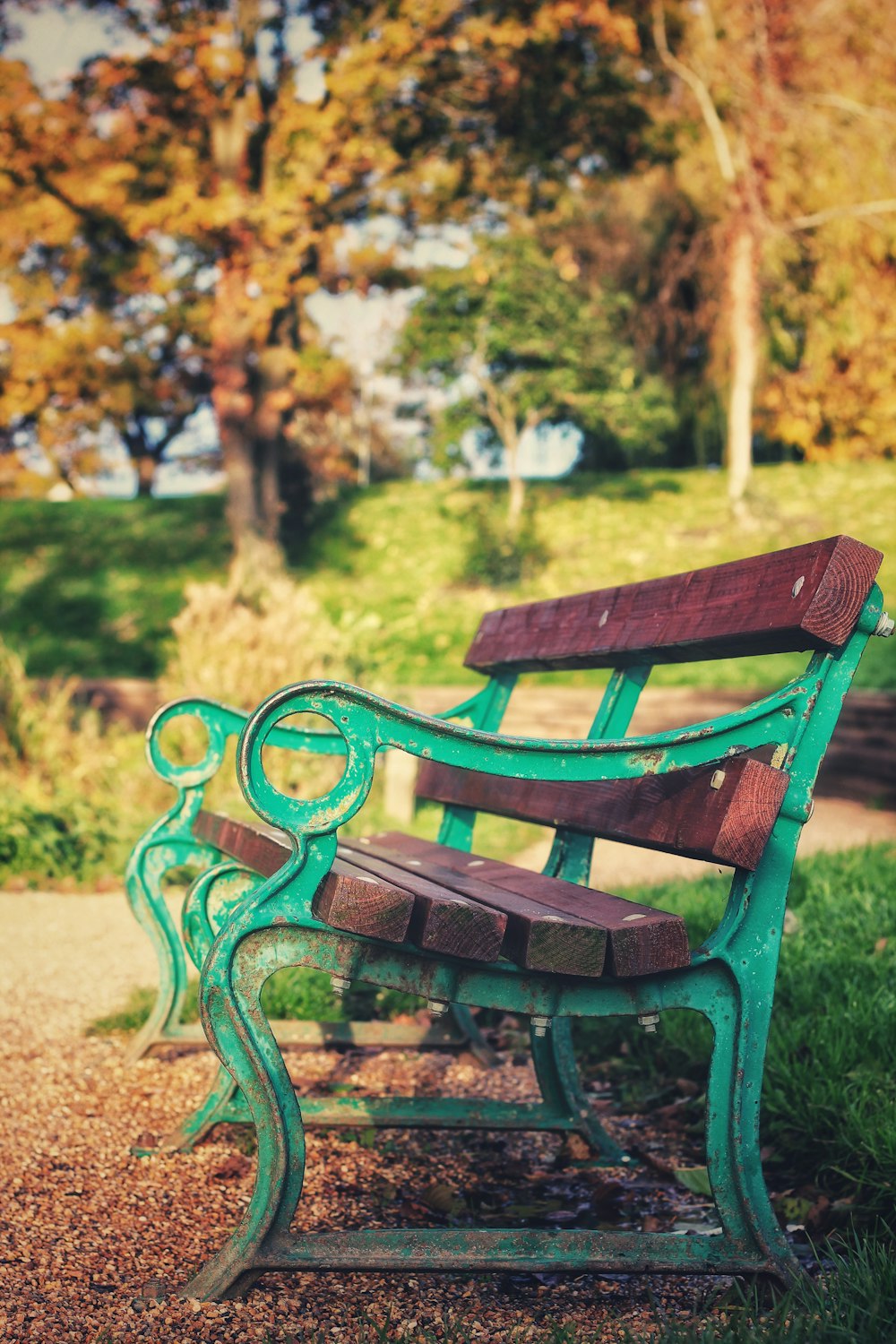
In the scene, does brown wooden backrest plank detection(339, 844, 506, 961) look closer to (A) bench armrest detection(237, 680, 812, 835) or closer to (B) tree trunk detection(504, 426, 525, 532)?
(A) bench armrest detection(237, 680, 812, 835)

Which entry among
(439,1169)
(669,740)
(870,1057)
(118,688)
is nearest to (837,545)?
(669,740)

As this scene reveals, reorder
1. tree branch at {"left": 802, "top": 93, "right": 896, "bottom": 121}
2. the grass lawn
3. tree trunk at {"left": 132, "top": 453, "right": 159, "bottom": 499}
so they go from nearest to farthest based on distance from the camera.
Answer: the grass lawn
tree branch at {"left": 802, "top": 93, "right": 896, "bottom": 121}
tree trunk at {"left": 132, "top": 453, "right": 159, "bottom": 499}

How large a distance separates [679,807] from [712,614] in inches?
14.6

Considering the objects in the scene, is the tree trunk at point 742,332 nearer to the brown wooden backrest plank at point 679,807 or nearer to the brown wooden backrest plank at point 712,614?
the brown wooden backrest plank at point 712,614

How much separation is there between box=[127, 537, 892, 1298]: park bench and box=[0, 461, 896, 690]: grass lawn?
8.89 meters

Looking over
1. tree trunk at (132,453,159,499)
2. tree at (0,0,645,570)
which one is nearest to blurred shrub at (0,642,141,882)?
tree at (0,0,645,570)

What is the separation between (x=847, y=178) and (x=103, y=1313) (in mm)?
18783

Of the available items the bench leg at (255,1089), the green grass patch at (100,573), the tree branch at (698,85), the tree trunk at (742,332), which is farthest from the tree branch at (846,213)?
the bench leg at (255,1089)

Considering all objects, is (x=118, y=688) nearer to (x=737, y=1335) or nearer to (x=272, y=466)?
(x=272, y=466)

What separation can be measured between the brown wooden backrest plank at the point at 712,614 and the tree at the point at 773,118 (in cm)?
1340

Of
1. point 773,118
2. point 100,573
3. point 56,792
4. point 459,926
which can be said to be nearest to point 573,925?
point 459,926

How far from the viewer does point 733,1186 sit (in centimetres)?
179

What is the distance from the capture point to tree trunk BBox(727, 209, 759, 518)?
14.9 metres

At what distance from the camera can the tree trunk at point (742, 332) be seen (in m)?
14.9
